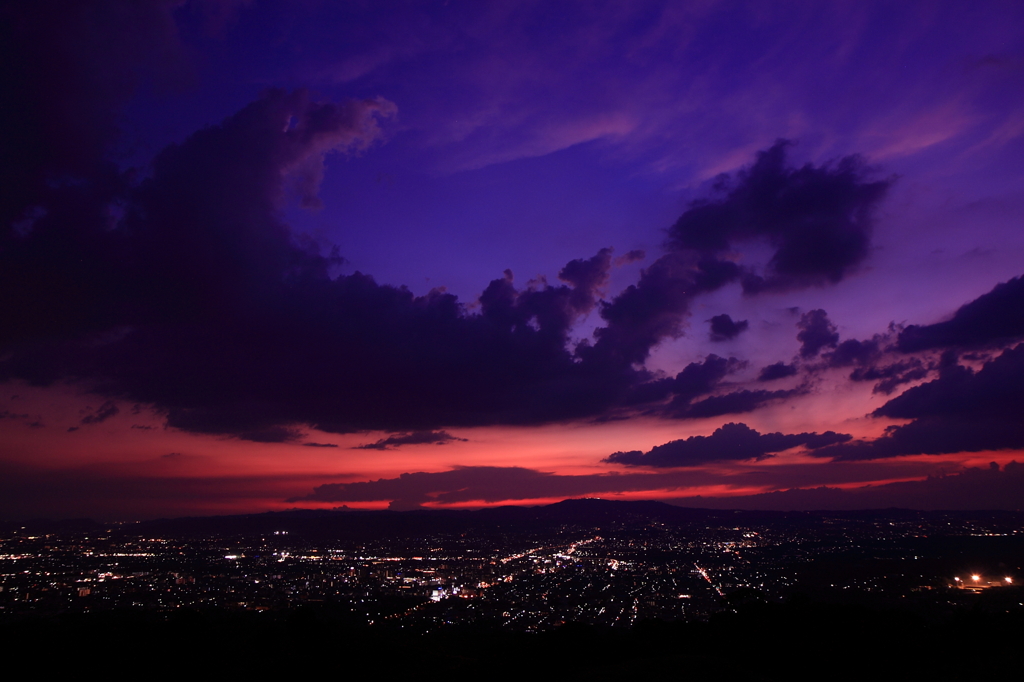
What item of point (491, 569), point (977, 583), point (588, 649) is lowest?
point (491, 569)

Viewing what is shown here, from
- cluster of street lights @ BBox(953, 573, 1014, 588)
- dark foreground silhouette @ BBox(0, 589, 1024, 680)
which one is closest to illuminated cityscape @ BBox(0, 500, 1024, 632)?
cluster of street lights @ BBox(953, 573, 1014, 588)

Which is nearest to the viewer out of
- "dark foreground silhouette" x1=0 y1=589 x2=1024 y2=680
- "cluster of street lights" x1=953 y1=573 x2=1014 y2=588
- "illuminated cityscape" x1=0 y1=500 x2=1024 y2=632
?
"dark foreground silhouette" x1=0 y1=589 x2=1024 y2=680

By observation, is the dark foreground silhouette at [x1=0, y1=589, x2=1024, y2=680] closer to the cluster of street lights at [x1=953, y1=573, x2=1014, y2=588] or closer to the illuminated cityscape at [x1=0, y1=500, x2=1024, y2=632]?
the illuminated cityscape at [x1=0, y1=500, x2=1024, y2=632]

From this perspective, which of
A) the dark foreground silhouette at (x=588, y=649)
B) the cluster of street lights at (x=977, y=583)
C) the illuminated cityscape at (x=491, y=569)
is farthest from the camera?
the cluster of street lights at (x=977, y=583)

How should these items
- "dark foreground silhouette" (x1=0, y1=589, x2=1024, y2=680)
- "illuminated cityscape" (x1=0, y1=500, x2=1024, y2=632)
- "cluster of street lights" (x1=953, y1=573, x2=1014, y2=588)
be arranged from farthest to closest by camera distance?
"cluster of street lights" (x1=953, y1=573, x2=1014, y2=588) < "illuminated cityscape" (x1=0, y1=500, x2=1024, y2=632) < "dark foreground silhouette" (x1=0, y1=589, x2=1024, y2=680)

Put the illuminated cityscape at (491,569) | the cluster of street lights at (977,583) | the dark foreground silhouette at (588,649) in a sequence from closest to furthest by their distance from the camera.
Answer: the dark foreground silhouette at (588,649)
the illuminated cityscape at (491,569)
the cluster of street lights at (977,583)

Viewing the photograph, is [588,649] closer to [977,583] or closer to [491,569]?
[977,583]

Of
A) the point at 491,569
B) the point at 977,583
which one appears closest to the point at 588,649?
the point at 977,583

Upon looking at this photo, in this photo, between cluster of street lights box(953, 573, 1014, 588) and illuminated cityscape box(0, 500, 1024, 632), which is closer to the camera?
illuminated cityscape box(0, 500, 1024, 632)

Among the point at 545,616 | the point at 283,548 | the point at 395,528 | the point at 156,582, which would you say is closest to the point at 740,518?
the point at 395,528

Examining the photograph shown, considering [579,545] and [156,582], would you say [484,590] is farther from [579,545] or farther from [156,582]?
[579,545]

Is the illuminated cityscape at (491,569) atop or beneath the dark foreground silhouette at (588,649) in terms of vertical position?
beneath

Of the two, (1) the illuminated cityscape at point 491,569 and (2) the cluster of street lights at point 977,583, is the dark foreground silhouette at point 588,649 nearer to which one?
(1) the illuminated cityscape at point 491,569

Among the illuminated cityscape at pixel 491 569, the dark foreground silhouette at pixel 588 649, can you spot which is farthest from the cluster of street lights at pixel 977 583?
the dark foreground silhouette at pixel 588 649
